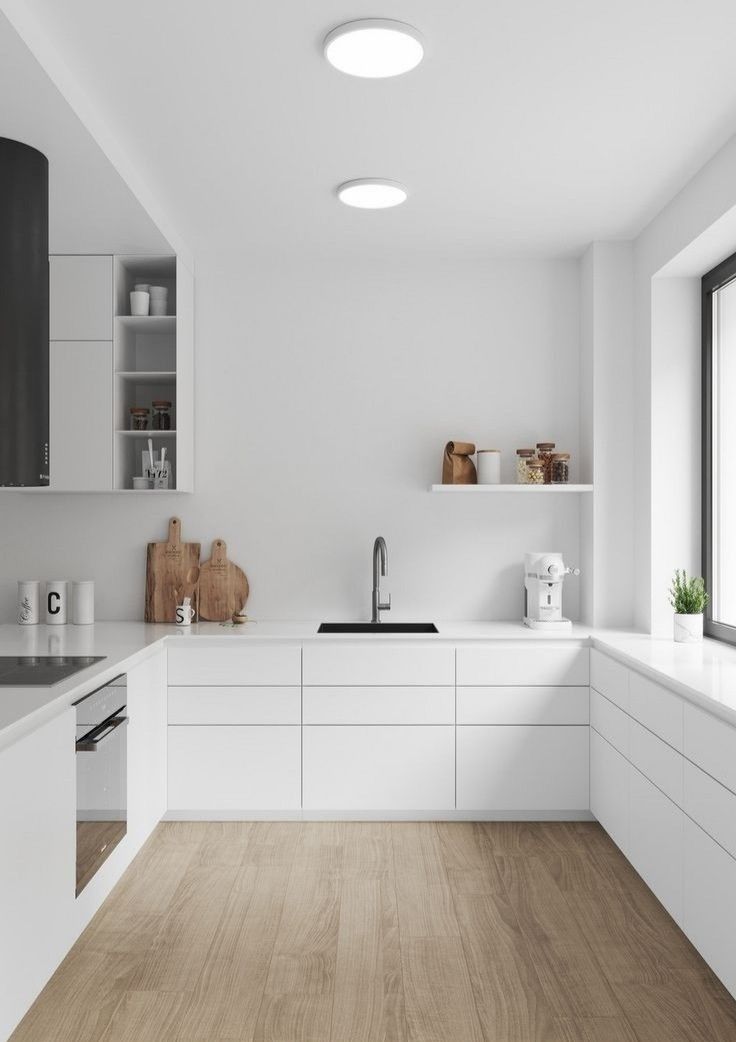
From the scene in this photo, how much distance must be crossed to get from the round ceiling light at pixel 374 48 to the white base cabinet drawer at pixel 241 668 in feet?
7.27

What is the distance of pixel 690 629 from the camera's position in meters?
3.43

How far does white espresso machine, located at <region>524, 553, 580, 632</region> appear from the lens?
3.90m

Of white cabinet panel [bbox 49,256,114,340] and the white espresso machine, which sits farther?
the white espresso machine

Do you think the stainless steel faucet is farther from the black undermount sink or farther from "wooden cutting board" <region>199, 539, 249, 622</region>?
"wooden cutting board" <region>199, 539, 249, 622</region>

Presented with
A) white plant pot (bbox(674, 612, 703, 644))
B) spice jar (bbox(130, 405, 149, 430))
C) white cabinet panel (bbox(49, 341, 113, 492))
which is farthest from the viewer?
spice jar (bbox(130, 405, 149, 430))

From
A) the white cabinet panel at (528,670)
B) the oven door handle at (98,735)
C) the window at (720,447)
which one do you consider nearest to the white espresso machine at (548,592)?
the white cabinet panel at (528,670)

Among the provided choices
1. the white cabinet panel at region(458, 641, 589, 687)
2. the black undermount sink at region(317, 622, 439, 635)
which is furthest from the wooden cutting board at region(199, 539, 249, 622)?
the white cabinet panel at region(458, 641, 589, 687)

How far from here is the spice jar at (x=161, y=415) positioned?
3.98m

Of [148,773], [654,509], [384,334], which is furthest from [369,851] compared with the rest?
[384,334]

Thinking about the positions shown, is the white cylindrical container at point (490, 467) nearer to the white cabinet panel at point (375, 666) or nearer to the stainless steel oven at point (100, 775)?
the white cabinet panel at point (375, 666)

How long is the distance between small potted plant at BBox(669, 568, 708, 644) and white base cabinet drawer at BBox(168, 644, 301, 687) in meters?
1.54

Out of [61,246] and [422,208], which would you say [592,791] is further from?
[61,246]

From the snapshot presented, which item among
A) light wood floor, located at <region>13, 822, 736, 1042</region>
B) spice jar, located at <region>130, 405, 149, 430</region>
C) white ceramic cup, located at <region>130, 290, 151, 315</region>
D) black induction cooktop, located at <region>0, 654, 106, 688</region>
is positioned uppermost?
white ceramic cup, located at <region>130, 290, 151, 315</region>

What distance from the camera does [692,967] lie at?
2498 mm
